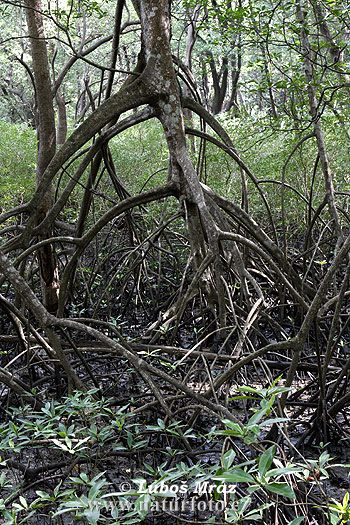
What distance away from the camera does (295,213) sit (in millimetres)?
7191

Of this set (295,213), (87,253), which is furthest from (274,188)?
(87,253)

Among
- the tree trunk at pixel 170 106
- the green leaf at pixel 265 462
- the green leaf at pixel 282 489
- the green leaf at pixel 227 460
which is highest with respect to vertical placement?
the tree trunk at pixel 170 106

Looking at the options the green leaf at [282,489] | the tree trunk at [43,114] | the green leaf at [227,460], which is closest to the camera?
the green leaf at [282,489]

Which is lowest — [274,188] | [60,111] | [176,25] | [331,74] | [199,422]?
[199,422]

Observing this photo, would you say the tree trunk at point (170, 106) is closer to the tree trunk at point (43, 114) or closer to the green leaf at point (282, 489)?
the tree trunk at point (43, 114)

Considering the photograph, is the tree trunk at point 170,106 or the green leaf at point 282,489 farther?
the tree trunk at point 170,106

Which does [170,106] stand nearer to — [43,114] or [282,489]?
[43,114]

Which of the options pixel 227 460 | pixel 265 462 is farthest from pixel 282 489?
pixel 227 460

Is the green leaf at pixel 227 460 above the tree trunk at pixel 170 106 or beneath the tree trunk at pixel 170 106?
beneath

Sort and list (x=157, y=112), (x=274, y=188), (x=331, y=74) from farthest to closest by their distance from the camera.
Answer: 1. (x=274, y=188)
2. (x=331, y=74)
3. (x=157, y=112)

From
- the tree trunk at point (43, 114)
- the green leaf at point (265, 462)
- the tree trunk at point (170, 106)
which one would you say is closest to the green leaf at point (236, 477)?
the green leaf at point (265, 462)

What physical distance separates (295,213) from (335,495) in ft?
17.1

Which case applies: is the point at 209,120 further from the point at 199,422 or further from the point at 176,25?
the point at 176,25

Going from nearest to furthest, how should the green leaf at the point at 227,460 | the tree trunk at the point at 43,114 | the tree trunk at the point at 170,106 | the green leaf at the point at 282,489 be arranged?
1. the green leaf at the point at 282,489
2. the green leaf at the point at 227,460
3. the tree trunk at the point at 170,106
4. the tree trunk at the point at 43,114
